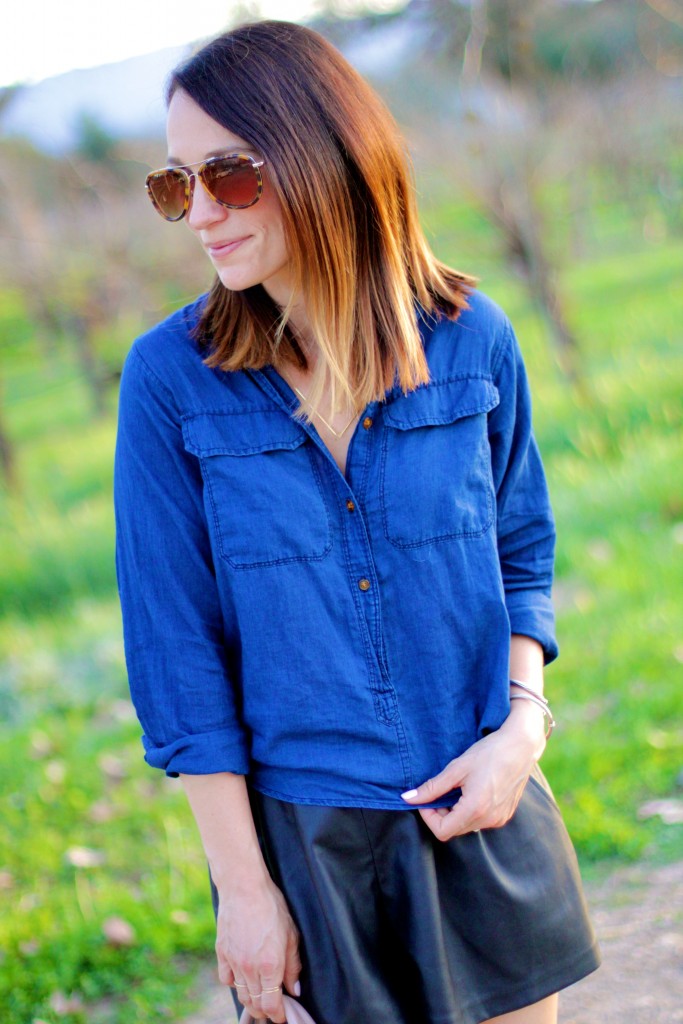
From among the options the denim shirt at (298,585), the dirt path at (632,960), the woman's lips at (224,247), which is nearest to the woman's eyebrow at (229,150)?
the woman's lips at (224,247)

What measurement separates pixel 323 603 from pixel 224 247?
0.58 meters

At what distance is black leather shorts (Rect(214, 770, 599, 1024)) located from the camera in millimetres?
1410

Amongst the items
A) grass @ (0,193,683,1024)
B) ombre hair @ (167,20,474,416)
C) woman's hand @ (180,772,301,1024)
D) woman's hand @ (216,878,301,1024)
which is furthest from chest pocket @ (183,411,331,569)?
grass @ (0,193,683,1024)

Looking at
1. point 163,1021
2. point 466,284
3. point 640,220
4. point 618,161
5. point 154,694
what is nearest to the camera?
point 154,694

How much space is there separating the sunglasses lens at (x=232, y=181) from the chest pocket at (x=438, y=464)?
39 cm

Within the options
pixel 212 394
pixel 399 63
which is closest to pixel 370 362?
pixel 212 394

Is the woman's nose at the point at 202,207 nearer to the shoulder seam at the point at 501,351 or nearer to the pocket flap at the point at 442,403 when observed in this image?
the pocket flap at the point at 442,403

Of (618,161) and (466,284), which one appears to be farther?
(618,161)

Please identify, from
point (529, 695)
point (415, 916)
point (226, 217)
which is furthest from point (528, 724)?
point (226, 217)

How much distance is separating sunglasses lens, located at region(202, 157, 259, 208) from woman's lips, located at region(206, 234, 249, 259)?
6 centimetres

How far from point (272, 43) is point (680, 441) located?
4.61m

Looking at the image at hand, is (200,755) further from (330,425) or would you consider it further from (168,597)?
(330,425)

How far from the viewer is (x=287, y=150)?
4.68ft

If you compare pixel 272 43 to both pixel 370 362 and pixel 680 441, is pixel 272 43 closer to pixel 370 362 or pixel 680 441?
pixel 370 362
